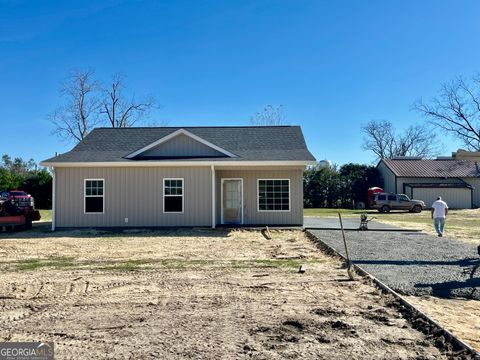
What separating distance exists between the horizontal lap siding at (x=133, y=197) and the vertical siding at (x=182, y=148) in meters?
1.15

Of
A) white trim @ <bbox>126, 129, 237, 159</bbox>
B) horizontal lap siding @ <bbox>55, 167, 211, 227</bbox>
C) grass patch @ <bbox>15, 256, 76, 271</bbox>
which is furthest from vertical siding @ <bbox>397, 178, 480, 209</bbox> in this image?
grass patch @ <bbox>15, 256, 76, 271</bbox>

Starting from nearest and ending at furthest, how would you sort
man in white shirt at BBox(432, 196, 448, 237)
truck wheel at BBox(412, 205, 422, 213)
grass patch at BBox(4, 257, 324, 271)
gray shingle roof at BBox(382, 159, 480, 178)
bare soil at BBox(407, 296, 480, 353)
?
bare soil at BBox(407, 296, 480, 353) → grass patch at BBox(4, 257, 324, 271) → man in white shirt at BBox(432, 196, 448, 237) → truck wheel at BBox(412, 205, 422, 213) → gray shingle roof at BBox(382, 159, 480, 178)

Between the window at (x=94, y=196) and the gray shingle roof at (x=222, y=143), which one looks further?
the gray shingle roof at (x=222, y=143)

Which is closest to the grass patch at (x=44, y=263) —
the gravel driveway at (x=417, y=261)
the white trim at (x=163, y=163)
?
the gravel driveway at (x=417, y=261)

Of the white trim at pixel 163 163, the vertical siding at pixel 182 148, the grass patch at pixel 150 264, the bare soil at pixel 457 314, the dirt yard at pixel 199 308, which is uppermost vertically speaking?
the vertical siding at pixel 182 148

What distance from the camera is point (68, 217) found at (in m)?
16.9

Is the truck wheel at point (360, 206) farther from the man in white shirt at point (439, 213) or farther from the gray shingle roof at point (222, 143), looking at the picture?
the man in white shirt at point (439, 213)

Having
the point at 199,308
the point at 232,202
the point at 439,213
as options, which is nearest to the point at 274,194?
the point at 232,202

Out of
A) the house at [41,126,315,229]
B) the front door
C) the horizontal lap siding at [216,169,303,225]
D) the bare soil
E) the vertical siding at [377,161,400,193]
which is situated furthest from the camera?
the vertical siding at [377,161,400,193]

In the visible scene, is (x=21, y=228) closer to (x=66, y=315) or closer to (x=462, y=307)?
(x=66, y=315)

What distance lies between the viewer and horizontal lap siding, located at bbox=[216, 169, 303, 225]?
17422 millimetres

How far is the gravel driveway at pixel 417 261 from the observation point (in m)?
6.89

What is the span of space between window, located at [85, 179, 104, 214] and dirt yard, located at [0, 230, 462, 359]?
6.32m

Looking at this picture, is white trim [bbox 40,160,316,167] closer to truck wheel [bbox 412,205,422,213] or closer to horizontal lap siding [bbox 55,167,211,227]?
horizontal lap siding [bbox 55,167,211,227]
